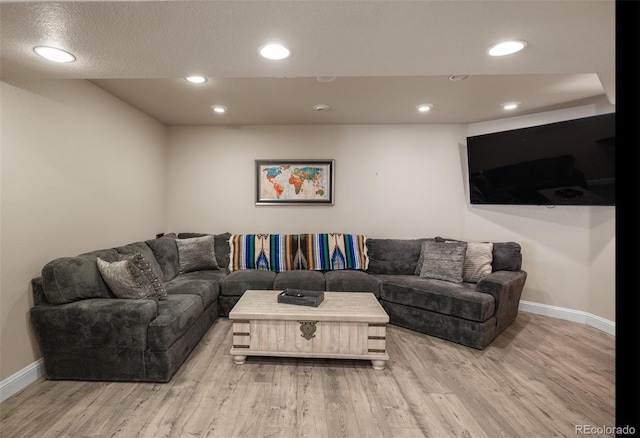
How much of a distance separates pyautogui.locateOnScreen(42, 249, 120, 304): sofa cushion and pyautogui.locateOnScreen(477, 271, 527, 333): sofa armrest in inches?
133

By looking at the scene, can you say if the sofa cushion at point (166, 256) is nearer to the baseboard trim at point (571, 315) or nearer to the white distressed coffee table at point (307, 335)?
the white distressed coffee table at point (307, 335)

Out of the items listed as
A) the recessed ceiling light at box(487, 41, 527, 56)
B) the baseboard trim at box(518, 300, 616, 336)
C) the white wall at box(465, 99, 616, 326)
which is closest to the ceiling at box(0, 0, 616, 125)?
the recessed ceiling light at box(487, 41, 527, 56)

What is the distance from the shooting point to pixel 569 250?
321cm

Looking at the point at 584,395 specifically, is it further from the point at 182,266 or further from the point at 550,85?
the point at 182,266

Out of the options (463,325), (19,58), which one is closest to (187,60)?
(19,58)

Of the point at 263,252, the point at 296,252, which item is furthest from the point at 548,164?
the point at 263,252

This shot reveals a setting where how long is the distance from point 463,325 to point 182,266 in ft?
10.5

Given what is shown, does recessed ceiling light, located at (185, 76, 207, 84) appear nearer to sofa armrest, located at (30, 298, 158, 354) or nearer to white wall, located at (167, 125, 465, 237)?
white wall, located at (167, 125, 465, 237)

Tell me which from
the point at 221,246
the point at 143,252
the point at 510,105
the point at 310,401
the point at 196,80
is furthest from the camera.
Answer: the point at 221,246

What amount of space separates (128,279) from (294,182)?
2334 mm

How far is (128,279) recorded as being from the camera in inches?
84.4

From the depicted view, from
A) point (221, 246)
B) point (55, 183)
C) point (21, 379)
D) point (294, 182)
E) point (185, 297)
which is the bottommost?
point (21, 379)

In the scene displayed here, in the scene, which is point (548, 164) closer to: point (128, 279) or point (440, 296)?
point (440, 296)

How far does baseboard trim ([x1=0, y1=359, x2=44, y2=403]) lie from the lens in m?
1.80
